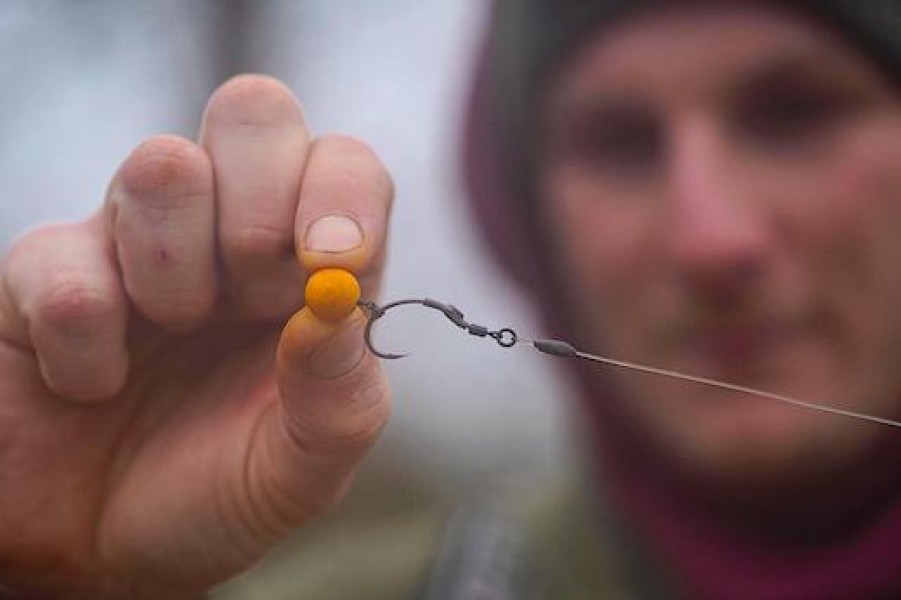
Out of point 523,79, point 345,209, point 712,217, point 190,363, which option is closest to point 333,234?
point 345,209

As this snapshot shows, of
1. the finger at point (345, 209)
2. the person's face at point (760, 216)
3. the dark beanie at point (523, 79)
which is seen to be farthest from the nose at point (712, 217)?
the finger at point (345, 209)

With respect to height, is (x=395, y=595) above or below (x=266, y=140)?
below

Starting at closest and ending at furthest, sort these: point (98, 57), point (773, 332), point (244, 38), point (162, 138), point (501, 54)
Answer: point (162, 138) < point (773, 332) < point (501, 54) < point (98, 57) < point (244, 38)

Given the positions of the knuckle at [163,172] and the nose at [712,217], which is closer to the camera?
the knuckle at [163,172]

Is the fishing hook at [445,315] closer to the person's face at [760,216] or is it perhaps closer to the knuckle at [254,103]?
the knuckle at [254,103]

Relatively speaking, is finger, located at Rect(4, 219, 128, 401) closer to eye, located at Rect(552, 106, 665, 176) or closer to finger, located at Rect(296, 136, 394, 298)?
finger, located at Rect(296, 136, 394, 298)

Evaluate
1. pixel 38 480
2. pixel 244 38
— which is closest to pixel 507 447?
pixel 244 38

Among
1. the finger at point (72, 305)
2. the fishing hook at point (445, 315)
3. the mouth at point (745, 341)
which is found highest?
the fishing hook at point (445, 315)

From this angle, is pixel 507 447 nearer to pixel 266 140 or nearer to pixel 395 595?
pixel 395 595

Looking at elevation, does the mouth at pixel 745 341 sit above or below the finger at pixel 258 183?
below
